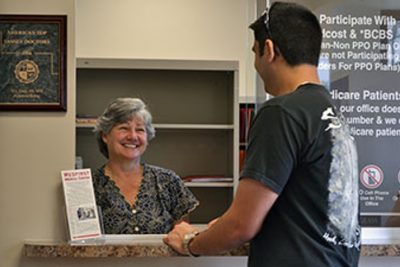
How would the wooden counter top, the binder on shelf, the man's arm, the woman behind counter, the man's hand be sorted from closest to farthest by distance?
the man's arm < the man's hand < the wooden counter top < the woman behind counter < the binder on shelf

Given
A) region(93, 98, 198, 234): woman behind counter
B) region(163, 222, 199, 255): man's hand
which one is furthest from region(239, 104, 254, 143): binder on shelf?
region(163, 222, 199, 255): man's hand

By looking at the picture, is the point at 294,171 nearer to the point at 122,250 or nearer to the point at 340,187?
the point at 340,187

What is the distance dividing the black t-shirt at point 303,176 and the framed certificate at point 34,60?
0.84 m

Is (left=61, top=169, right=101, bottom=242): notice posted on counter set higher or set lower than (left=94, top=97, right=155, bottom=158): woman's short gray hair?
lower

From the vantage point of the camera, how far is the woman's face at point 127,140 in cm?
263

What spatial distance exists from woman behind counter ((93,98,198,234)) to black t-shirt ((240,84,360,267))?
41.4 inches

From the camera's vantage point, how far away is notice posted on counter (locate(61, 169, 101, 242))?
1.86 metres

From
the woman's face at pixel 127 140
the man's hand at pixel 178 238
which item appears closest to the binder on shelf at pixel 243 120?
the woman's face at pixel 127 140

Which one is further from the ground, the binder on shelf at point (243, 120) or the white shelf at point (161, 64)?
the white shelf at point (161, 64)

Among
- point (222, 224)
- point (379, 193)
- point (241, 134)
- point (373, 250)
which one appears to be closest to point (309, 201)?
point (222, 224)

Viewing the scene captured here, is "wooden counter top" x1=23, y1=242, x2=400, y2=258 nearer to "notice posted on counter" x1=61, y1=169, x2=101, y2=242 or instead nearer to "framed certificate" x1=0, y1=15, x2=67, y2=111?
"notice posted on counter" x1=61, y1=169, x2=101, y2=242

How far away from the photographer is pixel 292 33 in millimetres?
1387

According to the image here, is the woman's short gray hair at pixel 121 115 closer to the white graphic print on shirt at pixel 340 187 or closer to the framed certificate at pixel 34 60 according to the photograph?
the framed certificate at pixel 34 60

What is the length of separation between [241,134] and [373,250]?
6.82 feet
